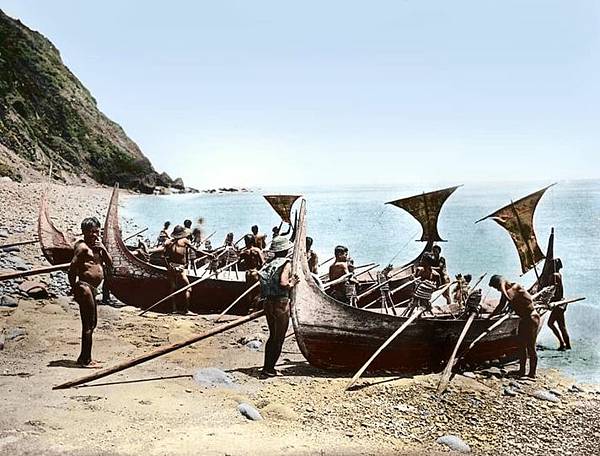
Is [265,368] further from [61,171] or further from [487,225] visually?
[487,225]

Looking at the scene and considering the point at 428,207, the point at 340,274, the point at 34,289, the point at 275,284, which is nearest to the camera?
the point at 275,284

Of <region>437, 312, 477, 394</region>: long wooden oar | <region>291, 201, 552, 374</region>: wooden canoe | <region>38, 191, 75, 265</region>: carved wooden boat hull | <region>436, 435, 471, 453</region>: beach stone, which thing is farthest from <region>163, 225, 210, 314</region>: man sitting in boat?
<region>436, 435, 471, 453</region>: beach stone

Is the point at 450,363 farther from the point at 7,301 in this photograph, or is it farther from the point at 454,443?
the point at 7,301

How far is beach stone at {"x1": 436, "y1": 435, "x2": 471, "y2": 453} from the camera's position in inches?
229

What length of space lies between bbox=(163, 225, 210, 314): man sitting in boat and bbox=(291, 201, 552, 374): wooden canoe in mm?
3912

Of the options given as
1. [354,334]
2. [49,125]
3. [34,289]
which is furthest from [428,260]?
[49,125]

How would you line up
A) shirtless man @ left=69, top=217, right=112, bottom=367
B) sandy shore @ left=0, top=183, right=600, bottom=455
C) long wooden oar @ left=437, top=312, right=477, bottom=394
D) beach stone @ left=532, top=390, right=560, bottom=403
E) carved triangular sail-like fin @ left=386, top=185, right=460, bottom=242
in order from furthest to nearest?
carved triangular sail-like fin @ left=386, top=185, right=460, bottom=242 < beach stone @ left=532, top=390, right=560, bottom=403 < long wooden oar @ left=437, top=312, right=477, bottom=394 < shirtless man @ left=69, top=217, right=112, bottom=367 < sandy shore @ left=0, top=183, right=600, bottom=455

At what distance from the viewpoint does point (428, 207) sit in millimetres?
14031

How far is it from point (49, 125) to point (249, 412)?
127 feet

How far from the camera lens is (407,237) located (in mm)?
50781

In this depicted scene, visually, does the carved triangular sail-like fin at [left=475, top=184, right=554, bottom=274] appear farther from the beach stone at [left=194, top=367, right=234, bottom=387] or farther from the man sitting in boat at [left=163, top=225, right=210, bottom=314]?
the beach stone at [left=194, top=367, right=234, bottom=387]

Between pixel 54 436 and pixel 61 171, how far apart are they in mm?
35232

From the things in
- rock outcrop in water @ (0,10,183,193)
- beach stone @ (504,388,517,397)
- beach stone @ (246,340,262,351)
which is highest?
rock outcrop in water @ (0,10,183,193)

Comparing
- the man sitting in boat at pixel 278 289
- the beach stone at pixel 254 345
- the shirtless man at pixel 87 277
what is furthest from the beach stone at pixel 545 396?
the shirtless man at pixel 87 277
